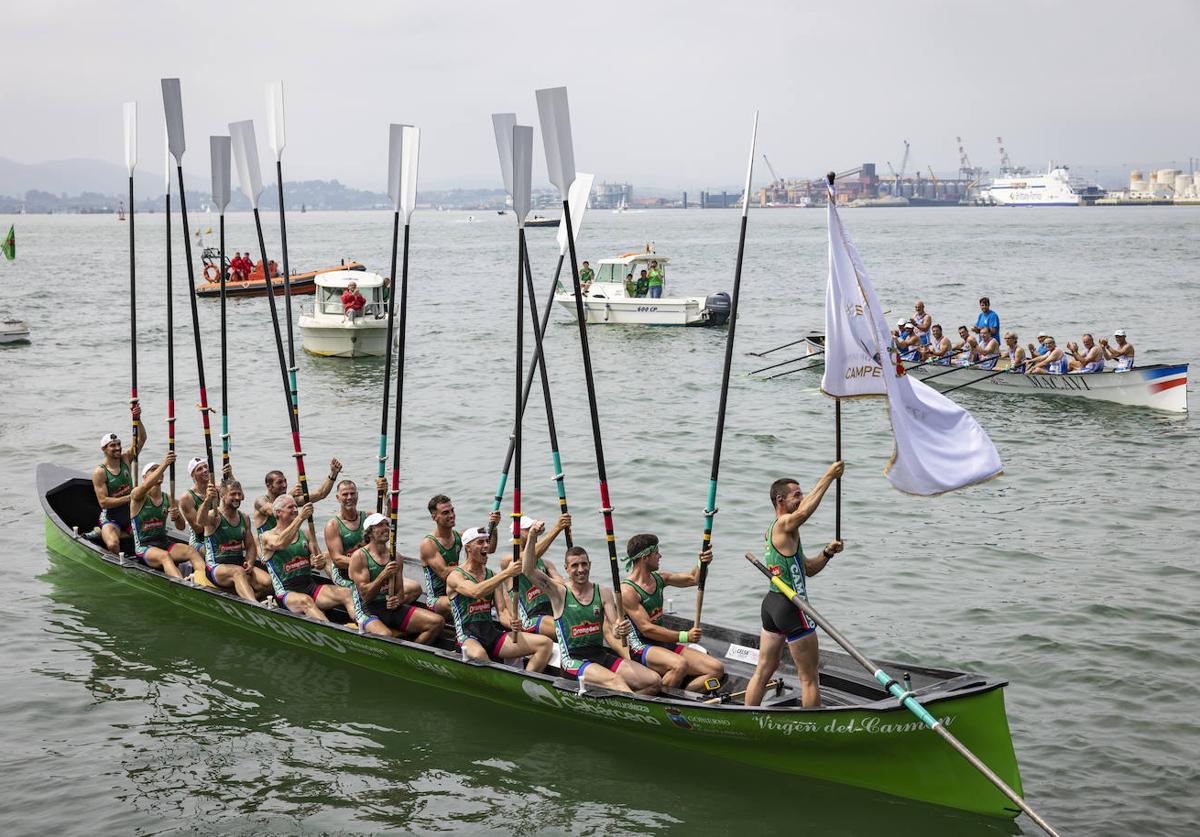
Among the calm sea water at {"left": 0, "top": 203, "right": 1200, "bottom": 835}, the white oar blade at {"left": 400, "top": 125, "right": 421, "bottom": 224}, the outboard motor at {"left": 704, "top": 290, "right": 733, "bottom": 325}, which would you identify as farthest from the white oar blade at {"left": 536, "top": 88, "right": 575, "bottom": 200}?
the outboard motor at {"left": 704, "top": 290, "right": 733, "bottom": 325}

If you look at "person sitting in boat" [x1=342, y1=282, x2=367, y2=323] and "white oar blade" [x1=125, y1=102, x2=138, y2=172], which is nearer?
"white oar blade" [x1=125, y1=102, x2=138, y2=172]

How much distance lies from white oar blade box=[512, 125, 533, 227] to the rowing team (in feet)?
9.76

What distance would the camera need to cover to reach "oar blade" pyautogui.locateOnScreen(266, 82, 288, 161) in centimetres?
1440

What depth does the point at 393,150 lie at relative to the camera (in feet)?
44.5

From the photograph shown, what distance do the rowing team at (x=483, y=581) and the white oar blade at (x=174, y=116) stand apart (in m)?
3.78

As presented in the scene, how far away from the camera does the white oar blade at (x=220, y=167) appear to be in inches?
595

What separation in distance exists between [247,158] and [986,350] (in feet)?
60.8

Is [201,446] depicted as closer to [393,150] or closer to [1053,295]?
[393,150]

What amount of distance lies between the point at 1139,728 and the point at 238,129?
11961 millimetres

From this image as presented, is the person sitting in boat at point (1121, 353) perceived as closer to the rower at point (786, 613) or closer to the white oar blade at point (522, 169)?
the white oar blade at point (522, 169)

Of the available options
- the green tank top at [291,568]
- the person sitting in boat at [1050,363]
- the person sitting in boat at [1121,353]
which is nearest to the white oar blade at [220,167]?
the green tank top at [291,568]

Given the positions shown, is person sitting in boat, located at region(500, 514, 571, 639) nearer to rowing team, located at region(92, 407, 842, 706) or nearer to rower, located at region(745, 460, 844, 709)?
rowing team, located at region(92, 407, 842, 706)

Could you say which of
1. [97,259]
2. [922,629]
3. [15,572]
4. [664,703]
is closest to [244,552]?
[15,572]

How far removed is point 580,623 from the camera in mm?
10797
